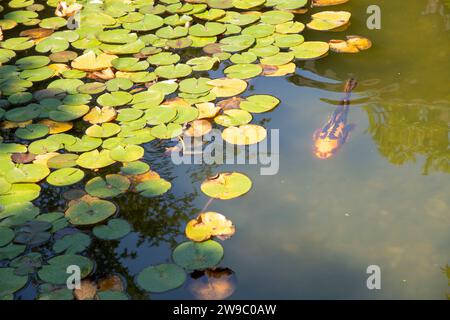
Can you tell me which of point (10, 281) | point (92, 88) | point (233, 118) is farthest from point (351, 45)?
point (10, 281)

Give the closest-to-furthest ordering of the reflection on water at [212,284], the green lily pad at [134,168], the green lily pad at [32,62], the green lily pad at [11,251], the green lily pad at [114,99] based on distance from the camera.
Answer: the reflection on water at [212,284] → the green lily pad at [11,251] → the green lily pad at [134,168] → the green lily pad at [114,99] → the green lily pad at [32,62]

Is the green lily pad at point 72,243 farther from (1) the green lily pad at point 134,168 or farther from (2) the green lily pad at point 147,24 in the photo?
(2) the green lily pad at point 147,24

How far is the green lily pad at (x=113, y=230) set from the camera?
2117mm

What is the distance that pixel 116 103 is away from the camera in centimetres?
279

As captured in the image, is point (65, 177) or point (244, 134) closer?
point (65, 177)

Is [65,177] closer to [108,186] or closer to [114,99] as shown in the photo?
[108,186]

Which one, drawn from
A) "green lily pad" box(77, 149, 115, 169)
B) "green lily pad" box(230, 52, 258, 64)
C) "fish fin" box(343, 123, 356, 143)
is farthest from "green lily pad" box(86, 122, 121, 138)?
"fish fin" box(343, 123, 356, 143)

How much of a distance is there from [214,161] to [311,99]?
2.02 ft

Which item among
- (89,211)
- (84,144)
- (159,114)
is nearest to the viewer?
(89,211)

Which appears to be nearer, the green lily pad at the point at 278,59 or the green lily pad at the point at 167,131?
the green lily pad at the point at 167,131

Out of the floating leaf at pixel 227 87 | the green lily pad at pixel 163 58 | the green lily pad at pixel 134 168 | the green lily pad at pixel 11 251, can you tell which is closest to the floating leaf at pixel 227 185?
the green lily pad at pixel 134 168

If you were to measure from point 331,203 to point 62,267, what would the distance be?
3.25 feet

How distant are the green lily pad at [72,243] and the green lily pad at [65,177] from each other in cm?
30
